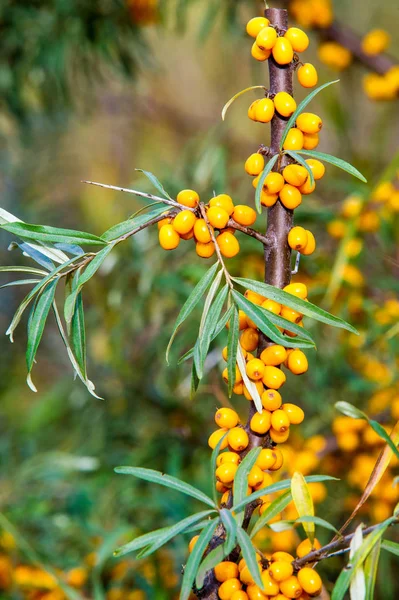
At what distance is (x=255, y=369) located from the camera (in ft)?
1.12

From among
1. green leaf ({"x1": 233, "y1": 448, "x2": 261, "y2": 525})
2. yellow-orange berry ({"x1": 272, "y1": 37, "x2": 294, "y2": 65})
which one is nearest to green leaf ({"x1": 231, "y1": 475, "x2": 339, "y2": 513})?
green leaf ({"x1": 233, "y1": 448, "x2": 261, "y2": 525})

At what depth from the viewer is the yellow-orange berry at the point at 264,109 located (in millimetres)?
342

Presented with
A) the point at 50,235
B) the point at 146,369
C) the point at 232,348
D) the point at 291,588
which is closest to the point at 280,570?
the point at 291,588

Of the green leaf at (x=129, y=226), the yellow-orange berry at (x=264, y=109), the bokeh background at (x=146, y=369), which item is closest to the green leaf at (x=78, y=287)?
the green leaf at (x=129, y=226)

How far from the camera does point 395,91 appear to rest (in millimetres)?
1000

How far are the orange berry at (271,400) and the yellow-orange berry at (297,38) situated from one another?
0.63ft

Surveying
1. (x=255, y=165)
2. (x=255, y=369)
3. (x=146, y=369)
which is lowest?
(x=146, y=369)

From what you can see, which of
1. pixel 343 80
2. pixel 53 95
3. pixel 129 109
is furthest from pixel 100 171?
pixel 343 80

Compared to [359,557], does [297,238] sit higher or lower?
higher

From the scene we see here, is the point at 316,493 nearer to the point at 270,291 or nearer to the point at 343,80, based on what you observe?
the point at 270,291

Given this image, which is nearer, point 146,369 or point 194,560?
point 194,560

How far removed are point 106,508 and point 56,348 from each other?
896mm

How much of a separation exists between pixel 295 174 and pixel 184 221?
66 millimetres

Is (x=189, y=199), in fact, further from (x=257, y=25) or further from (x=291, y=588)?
(x=291, y=588)
